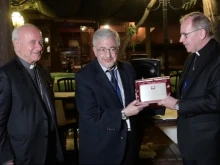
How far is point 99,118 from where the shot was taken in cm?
216

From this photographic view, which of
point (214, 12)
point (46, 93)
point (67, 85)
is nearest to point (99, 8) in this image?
point (67, 85)

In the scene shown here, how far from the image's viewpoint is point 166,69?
5.83 meters

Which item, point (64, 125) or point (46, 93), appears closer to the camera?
point (46, 93)

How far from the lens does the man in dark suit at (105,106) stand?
215cm

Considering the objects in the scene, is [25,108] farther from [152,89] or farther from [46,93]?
[152,89]

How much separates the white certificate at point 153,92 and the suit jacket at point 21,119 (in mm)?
818

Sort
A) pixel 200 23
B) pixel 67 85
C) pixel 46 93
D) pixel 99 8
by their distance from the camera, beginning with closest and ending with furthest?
1. pixel 200 23
2. pixel 46 93
3. pixel 99 8
4. pixel 67 85

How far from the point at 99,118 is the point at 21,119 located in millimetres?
602

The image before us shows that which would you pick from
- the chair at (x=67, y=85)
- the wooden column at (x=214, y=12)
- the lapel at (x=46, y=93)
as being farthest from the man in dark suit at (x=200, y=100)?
the chair at (x=67, y=85)

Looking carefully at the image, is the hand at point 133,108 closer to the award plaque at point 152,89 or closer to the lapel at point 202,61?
the award plaque at point 152,89

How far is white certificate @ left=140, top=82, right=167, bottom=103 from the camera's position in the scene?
2.26m

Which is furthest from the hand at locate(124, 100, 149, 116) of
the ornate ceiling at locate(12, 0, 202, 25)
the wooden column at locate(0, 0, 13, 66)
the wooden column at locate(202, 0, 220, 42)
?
the ornate ceiling at locate(12, 0, 202, 25)

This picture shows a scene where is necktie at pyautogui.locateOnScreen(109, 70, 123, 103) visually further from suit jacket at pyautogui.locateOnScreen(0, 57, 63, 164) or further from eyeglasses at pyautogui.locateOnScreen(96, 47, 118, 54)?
suit jacket at pyautogui.locateOnScreen(0, 57, 63, 164)

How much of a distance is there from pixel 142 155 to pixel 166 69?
94.8 inches
